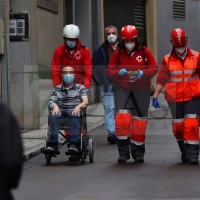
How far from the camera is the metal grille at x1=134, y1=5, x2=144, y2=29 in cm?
2758

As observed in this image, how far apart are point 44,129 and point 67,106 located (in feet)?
16.1

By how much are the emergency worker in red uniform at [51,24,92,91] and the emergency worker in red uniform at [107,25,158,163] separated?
1.75ft

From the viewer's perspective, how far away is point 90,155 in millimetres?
10375

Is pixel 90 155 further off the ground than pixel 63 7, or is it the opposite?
pixel 63 7

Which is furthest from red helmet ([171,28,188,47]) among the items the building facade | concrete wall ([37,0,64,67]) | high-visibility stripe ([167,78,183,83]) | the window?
the window

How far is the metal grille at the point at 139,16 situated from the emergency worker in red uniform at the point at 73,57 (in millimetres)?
16925

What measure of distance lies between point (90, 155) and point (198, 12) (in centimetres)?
2272

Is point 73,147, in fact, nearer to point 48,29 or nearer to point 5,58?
point 5,58

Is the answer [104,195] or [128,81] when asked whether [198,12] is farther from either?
[104,195]

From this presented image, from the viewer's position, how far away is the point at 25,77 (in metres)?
14.8

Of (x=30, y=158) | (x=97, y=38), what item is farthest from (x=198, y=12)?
(x=30, y=158)

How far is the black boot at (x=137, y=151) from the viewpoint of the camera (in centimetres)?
1029

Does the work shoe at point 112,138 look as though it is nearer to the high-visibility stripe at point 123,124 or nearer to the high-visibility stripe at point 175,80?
the high-visibility stripe at point 123,124

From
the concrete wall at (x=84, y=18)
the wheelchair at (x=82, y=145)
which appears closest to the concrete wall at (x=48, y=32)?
the concrete wall at (x=84, y=18)
